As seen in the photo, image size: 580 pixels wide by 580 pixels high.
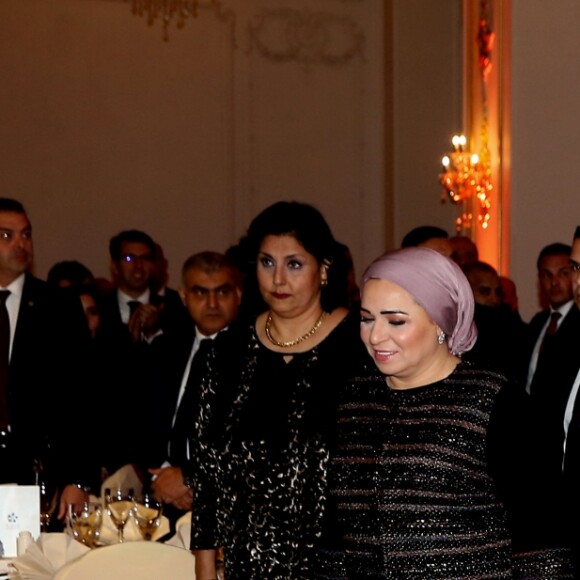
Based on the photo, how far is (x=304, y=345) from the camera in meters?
3.15

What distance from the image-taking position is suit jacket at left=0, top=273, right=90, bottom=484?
4379 mm

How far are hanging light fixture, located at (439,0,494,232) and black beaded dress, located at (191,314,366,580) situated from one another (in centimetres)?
688

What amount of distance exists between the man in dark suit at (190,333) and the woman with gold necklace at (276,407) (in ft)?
4.54

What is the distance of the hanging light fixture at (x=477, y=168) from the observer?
9.91 meters

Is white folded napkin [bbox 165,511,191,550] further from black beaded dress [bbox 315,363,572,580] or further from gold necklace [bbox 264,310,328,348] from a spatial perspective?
black beaded dress [bbox 315,363,572,580]

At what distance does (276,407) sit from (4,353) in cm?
176

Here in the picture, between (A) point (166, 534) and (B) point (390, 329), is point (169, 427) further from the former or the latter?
(B) point (390, 329)

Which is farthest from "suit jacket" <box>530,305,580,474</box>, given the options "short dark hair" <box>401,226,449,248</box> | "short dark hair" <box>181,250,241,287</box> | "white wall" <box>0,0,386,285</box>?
"white wall" <box>0,0,386,285</box>

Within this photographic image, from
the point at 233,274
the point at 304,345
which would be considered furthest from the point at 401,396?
the point at 233,274

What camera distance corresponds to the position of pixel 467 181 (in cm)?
1012

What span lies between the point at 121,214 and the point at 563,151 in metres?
3.81

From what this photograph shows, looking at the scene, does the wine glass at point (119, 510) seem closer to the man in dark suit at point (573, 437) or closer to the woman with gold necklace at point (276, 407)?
the woman with gold necklace at point (276, 407)

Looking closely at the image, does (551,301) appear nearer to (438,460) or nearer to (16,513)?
(16,513)

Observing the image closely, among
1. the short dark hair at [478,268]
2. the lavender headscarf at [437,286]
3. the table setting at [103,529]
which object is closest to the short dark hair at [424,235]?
the short dark hair at [478,268]
